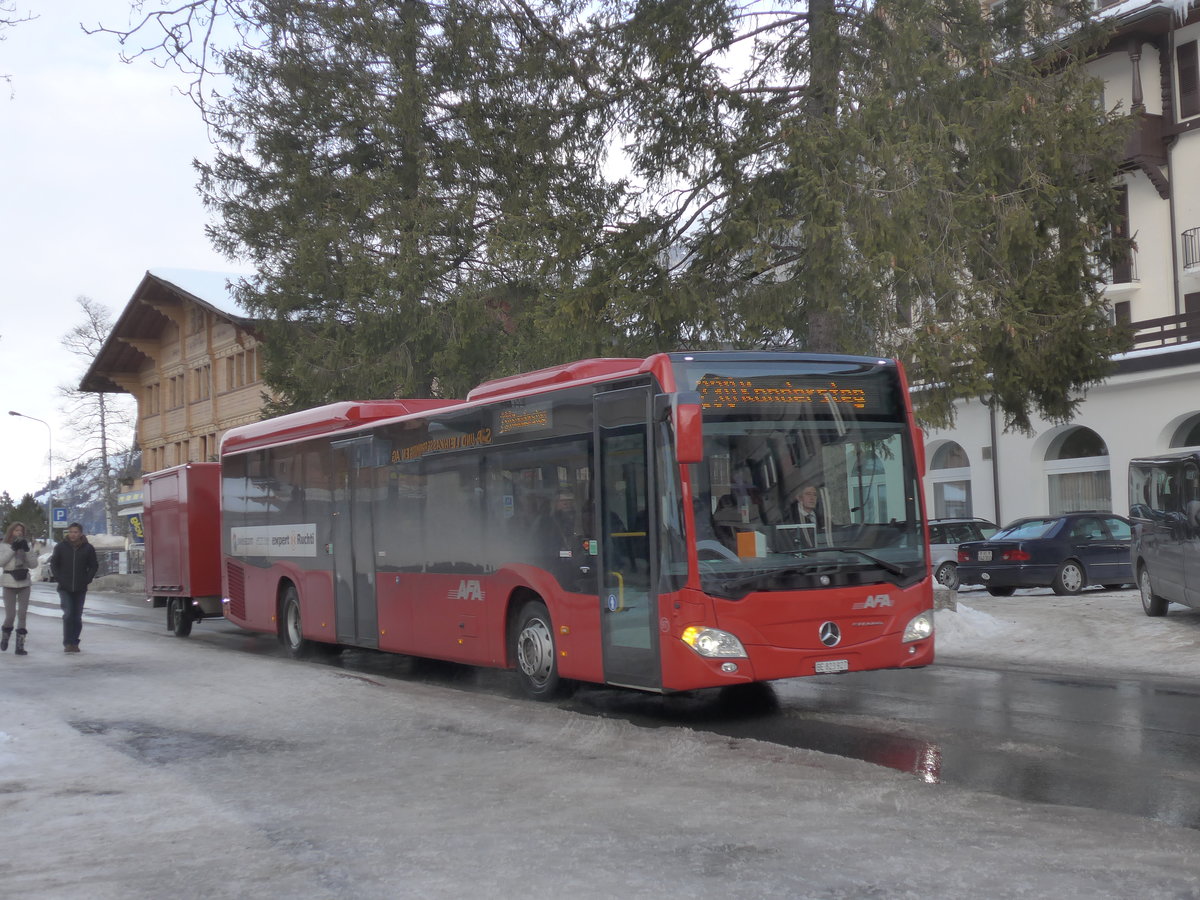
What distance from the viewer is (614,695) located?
42.7 ft

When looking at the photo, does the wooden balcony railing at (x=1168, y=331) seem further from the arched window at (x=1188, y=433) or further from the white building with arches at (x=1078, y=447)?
the arched window at (x=1188, y=433)

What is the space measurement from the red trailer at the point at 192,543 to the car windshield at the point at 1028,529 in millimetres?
13745

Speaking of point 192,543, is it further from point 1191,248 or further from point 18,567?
point 1191,248

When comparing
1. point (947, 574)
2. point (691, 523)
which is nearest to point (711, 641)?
point (691, 523)

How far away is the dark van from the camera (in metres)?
16.2

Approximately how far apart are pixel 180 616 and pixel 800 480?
1526 cm

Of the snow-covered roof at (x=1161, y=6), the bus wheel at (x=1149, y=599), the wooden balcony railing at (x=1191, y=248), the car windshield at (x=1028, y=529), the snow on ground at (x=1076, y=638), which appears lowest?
the snow on ground at (x=1076, y=638)

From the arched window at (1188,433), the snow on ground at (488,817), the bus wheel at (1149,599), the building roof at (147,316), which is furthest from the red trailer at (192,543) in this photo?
the building roof at (147,316)

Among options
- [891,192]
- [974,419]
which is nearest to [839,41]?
[891,192]

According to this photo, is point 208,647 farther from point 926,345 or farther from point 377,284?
point 926,345

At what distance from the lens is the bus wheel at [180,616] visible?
2294 centimetres

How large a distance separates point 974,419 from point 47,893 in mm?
33174

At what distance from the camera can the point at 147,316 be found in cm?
6431

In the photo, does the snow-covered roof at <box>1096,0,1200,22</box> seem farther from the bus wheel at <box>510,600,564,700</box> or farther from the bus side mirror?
the bus side mirror
